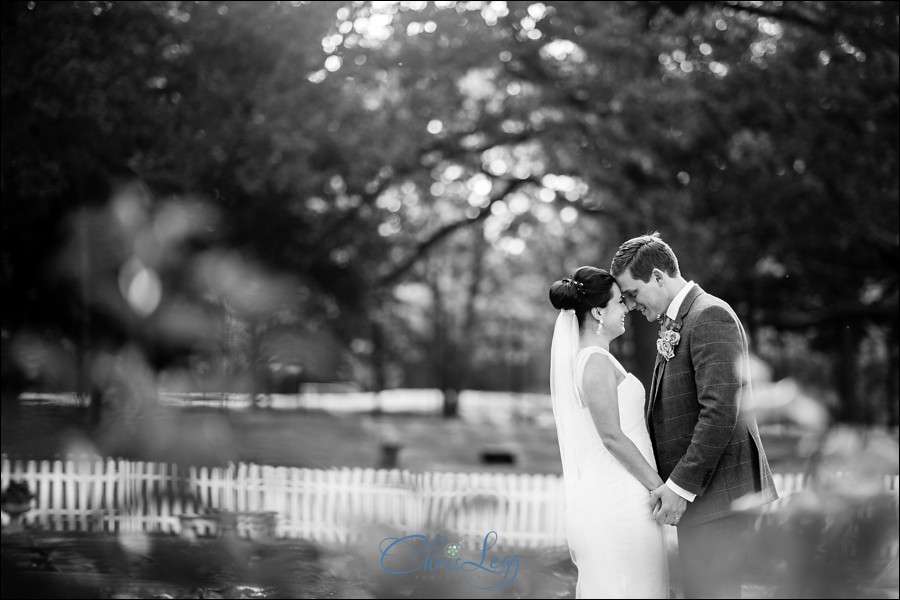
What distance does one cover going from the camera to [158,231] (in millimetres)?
11625

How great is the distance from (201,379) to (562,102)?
304 inches

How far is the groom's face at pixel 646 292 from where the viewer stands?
Result: 3562 mm

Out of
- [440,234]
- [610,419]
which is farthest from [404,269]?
[610,419]

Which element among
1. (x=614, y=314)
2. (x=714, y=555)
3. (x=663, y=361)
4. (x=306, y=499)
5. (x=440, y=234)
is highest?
(x=440, y=234)

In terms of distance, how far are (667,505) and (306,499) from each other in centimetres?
721

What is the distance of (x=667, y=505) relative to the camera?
3.39m

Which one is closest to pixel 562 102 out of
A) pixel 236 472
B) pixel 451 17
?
pixel 451 17

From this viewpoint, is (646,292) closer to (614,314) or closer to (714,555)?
(614,314)

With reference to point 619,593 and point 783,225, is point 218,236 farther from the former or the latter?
point 619,593

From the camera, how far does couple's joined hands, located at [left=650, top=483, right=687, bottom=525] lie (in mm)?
3395

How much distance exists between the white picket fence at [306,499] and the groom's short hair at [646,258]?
5.96 m

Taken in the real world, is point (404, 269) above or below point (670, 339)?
above

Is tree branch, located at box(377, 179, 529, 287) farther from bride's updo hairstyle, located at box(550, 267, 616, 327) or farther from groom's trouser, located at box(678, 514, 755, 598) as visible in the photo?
groom's trouser, located at box(678, 514, 755, 598)

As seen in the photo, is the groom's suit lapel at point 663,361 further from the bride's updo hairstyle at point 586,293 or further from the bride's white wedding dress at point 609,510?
the bride's updo hairstyle at point 586,293
